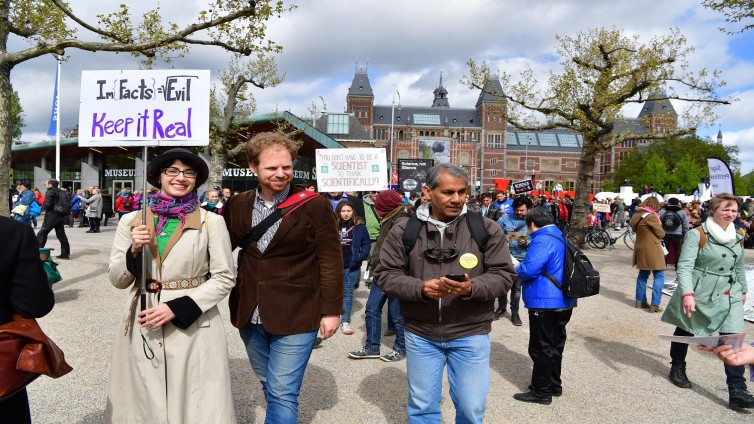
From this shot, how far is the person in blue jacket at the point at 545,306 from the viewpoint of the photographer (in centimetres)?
434

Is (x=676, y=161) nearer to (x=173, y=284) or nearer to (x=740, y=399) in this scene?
(x=740, y=399)

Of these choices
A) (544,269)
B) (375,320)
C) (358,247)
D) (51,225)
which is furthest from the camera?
Answer: (51,225)

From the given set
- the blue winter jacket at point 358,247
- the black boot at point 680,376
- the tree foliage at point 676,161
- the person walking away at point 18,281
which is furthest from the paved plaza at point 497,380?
the tree foliage at point 676,161

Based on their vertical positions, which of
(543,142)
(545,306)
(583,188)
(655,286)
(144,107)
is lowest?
(655,286)

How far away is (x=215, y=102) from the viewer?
2520 cm

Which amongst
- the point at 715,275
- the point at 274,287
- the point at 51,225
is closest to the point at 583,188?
the point at 715,275

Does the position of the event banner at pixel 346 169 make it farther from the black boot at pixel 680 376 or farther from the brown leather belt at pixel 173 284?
the brown leather belt at pixel 173 284

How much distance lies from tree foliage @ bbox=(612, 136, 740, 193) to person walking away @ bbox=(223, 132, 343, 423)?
7031 cm

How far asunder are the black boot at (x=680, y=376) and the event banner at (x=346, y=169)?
6236 mm

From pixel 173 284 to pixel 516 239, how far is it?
540 centimetres

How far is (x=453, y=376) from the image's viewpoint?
2.83 meters

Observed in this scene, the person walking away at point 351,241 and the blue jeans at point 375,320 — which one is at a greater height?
the person walking away at point 351,241

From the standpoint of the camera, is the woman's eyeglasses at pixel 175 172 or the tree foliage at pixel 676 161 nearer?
the woman's eyeglasses at pixel 175 172

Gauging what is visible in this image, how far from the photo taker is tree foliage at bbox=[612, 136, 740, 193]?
217 ft
